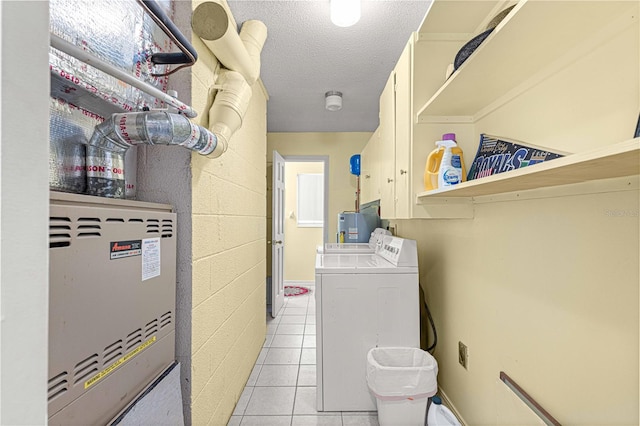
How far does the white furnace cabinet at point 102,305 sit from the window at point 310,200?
4583mm

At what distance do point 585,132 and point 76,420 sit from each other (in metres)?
1.59

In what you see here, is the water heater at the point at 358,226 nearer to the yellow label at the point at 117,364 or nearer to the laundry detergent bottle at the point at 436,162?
the laundry detergent bottle at the point at 436,162

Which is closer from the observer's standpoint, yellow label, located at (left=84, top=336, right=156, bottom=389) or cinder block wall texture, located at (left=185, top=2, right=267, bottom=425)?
yellow label, located at (left=84, top=336, right=156, bottom=389)

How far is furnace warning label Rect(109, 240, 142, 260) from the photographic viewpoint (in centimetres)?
91

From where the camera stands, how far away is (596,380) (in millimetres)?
870

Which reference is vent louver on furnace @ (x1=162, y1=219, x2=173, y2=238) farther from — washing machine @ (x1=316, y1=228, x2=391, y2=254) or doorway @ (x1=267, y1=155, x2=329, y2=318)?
doorway @ (x1=267, y1=155, x2=329, y2=318)

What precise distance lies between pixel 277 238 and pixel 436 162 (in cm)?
280

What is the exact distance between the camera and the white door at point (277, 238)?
3895 mm

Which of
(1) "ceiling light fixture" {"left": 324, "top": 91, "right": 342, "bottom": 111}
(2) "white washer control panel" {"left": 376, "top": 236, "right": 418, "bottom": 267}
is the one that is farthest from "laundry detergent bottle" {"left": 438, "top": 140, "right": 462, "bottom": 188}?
(1) "ceiling light fixture" {"left": 324, "top": 91, "right": 342, "bottom": 111}

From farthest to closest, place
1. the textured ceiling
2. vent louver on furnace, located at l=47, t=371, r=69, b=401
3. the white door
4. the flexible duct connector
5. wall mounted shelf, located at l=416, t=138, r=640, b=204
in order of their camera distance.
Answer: the white door < the textured ceiling < the flexible duct connector < vent louver on furnace, located at l=47, t=371, r=69, b=401 < wall mounted shelf, located at l=416, t=138, r=640, b=204

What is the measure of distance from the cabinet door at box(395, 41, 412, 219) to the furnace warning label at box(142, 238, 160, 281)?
1.18 metres

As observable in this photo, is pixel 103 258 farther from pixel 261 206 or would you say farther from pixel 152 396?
pixel 261 206

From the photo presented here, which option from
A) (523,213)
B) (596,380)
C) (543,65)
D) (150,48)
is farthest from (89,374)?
(543,65)

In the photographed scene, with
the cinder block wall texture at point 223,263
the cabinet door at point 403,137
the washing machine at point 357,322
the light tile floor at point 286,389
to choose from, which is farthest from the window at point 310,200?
the cabinet door at point 403,137
